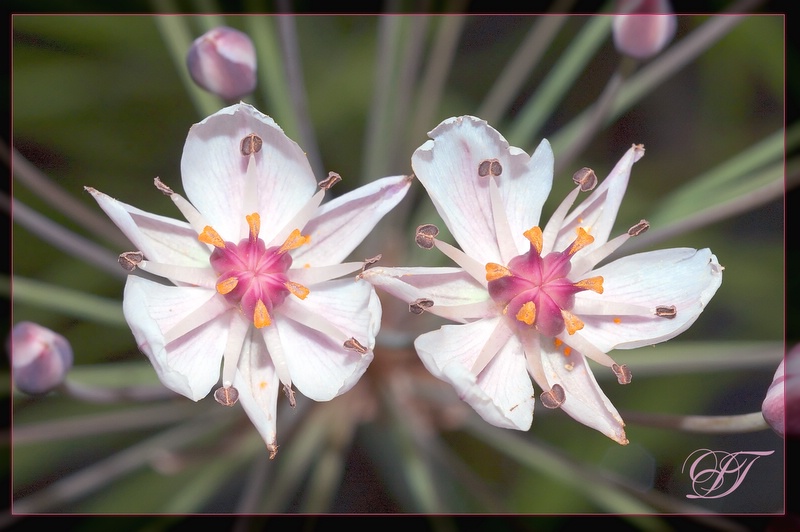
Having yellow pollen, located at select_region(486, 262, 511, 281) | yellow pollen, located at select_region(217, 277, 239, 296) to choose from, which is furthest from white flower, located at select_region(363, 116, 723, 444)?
yellow pollen, located at select_region(217, 277, 239, 296)

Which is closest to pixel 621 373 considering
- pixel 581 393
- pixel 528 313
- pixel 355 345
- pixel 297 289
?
pixel 581 393

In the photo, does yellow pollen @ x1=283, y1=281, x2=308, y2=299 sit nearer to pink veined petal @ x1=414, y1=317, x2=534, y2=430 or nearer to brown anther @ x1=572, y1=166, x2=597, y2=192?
pink veined petal @ x1=414, y1=317, x2=534, y2=430

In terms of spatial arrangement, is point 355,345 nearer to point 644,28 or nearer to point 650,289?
point 650,289

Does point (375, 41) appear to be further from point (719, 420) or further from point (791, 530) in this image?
point (791, 530)

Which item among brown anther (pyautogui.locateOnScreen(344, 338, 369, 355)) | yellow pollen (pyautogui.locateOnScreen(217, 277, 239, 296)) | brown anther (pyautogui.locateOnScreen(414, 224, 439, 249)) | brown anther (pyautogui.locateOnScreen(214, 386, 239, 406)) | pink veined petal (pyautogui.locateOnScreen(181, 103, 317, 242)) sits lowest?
brown anther (pyautogui.locateOnScreen(214, 386, 239, 406))

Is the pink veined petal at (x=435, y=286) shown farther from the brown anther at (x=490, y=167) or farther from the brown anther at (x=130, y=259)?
the brown anther at (x=130, y=259)

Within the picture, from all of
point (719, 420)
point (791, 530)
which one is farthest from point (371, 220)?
point (791, 530)
